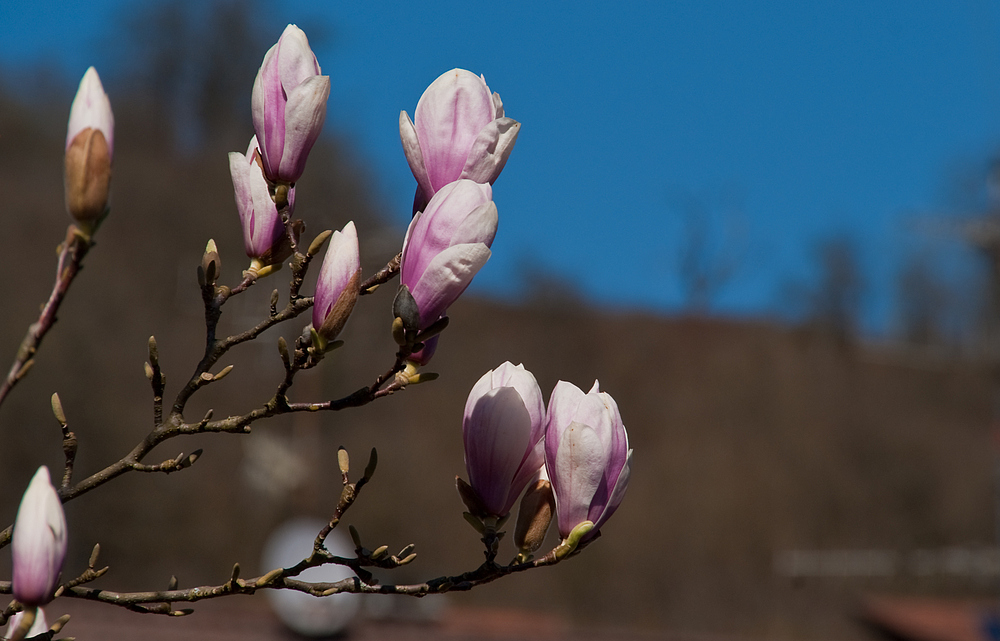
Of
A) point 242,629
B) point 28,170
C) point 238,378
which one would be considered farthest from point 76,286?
point 242,629

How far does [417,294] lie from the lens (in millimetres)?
882

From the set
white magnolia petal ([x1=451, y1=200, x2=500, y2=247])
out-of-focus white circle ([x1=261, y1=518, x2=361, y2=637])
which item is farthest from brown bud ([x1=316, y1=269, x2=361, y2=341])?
out-of-focus white circle ([x1=261, y1=518, x2=361, y2=637])

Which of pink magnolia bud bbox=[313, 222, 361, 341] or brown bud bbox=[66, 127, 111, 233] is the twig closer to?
pink magnolia bud bbox=[313, 222, 361, 341]

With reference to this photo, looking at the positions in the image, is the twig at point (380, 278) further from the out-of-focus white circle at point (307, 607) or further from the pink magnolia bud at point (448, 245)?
the out-of-focus white circle at point (307, 607)

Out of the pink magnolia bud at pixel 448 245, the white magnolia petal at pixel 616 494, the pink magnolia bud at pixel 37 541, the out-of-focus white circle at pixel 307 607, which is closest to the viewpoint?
the pink magnolia bud at pixel 37 541

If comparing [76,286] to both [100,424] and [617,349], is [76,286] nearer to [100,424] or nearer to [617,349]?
[100,424]

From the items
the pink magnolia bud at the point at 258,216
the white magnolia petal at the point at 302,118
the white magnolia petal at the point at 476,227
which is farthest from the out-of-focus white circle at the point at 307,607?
the white magnolia petal at the point at 476,227

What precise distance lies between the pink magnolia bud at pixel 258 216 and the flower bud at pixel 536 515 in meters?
0.37

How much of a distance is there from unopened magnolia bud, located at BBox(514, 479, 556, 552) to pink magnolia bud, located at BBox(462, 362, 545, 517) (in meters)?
0.02

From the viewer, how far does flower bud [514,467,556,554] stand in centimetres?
99

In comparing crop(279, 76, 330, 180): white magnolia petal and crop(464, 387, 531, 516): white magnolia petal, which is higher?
crop(279, 76, 330, 180): white magnolia petal

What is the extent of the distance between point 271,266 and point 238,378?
79.7ft

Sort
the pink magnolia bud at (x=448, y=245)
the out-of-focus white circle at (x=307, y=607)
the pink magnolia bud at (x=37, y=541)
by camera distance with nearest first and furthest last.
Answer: the pink magnolia bud at (x=37, y=541) → the pink magnolia bud at (x=448, y=245) → the out-of-focus white circle at (x=307, y=607)

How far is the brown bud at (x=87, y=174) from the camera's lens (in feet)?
2.45
